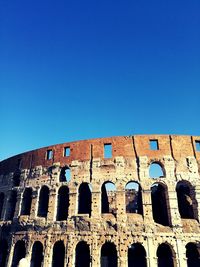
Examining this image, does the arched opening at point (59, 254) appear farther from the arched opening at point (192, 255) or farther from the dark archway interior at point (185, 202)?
the dark archway interior at point (185, 202)

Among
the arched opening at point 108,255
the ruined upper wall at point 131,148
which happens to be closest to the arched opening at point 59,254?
the arched opening at point 108,255

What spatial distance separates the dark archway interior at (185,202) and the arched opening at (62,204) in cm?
803

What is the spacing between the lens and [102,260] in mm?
14992

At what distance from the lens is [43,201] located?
58.2ft

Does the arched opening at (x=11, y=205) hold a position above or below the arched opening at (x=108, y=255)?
above

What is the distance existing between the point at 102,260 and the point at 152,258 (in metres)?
3.32

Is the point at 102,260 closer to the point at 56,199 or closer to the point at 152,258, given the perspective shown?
the point at 152,258

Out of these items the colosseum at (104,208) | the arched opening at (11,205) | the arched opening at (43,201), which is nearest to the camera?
the colosseum at (104,208)

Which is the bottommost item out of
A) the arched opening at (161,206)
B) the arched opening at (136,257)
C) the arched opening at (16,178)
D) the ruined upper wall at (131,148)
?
the arched opening at (136,257)

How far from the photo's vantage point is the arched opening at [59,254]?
1547cm

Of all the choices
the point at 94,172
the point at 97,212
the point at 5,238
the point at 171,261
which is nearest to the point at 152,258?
the point at 171,261

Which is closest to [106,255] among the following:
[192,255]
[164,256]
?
[164,256]

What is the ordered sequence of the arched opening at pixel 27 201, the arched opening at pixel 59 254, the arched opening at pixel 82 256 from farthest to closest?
the arched opening at pixel 27 201
the arched opening at pixel 59 254
the arched opening at pixel 82 256

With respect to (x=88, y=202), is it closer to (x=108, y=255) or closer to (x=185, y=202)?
(x=108, y=255)
